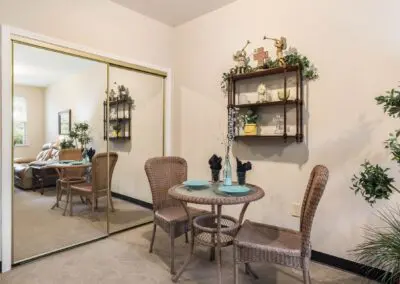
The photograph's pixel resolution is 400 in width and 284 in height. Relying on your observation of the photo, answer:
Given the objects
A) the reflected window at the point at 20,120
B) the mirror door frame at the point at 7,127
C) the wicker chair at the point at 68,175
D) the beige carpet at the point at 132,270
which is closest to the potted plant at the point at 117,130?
the wicker chair at the point at 68,175

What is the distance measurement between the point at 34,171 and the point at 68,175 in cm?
36

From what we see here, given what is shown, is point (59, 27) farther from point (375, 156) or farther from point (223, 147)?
point (375, 156)

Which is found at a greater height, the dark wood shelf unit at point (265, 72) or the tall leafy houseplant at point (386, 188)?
the dark wood shelf unit at point (265, 72)

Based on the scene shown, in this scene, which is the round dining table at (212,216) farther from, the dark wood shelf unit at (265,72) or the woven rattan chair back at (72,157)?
the woven rattan chair back at (72,157)

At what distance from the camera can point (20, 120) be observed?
242cm

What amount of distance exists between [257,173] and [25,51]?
249cm

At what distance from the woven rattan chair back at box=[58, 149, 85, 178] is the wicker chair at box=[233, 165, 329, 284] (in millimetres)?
1954

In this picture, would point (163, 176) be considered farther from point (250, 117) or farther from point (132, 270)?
point (250, 117)

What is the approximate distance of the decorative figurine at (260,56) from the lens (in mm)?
2721

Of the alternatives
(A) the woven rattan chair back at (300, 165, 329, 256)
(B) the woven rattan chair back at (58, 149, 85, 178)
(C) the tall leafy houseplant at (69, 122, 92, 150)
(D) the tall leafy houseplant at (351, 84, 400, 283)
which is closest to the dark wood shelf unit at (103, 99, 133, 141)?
(C) the tall leafy houseplant at (69, 122, 92, 150)

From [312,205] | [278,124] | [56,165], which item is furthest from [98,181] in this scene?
[312,205]

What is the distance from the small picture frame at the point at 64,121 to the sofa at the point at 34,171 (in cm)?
17

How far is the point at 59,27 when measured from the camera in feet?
8.38

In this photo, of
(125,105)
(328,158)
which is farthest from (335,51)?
(125,105)
